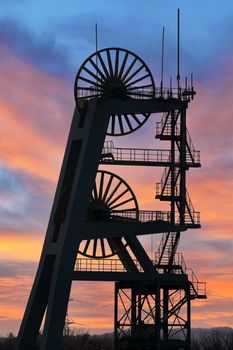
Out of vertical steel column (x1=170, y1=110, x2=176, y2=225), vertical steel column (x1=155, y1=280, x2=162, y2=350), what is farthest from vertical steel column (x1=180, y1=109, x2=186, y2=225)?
vertical steel column (x1=155, y1=280, x2=162, y2=350)

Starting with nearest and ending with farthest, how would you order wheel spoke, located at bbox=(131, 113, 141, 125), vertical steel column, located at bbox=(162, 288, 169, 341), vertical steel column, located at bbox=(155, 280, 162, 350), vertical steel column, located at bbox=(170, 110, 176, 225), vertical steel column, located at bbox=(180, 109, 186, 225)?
1. vertical steel column, located at bbox=(155, 280, 162, 350)
2. wheel spoke, located at bbox=(131, 113, 141, 125)
3. vertical steel column, located at bbox=(162, 288, 169, 341)
4. vertical steel column, located at bbox=(180, 109, 186, 225)
5. vertical steel column, located at bbox=(170, 110, 176, 225)

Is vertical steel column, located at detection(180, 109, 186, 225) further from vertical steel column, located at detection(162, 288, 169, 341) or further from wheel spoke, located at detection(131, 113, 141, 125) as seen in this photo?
vertical steel column, located at detection(162, 288, 169, 341)

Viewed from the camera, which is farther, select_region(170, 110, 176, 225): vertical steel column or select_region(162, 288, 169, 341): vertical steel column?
select_region(170, 110, 176, 225): vertical steel column

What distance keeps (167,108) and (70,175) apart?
8565 millimetres

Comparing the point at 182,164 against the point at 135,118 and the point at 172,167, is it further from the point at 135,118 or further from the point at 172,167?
the point at 135,118

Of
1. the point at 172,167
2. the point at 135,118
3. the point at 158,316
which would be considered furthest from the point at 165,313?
the point at 135,118

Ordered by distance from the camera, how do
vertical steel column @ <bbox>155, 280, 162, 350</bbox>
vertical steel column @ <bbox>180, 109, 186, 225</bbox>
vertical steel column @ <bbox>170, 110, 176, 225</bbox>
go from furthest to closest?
1. vertical steel column @ <bbox>170, 110, 176, 225</bbox>
2. vertical steel column @ <bbox>180, 109, 186, 225</bbox>
3. vertical steel column @ <bbox>155, 280, 162, 350</bbox>

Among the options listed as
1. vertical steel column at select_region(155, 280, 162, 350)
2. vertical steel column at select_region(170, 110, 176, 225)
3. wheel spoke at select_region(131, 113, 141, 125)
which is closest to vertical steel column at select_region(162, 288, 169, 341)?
vertical steel column at select_region(155, 280, 162, 350)

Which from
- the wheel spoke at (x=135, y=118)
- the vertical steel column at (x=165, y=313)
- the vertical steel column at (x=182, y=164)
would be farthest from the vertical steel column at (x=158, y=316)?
the wheel spoke at (x=135, y=118)

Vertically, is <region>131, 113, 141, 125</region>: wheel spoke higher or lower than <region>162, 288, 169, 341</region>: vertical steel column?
higher

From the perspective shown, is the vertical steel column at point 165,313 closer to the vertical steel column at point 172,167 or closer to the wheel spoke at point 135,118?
the vertical steel column at point 172,167

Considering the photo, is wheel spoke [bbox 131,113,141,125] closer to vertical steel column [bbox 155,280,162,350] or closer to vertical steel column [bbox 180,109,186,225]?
vertical steel column [bbox 180,109,186,225]

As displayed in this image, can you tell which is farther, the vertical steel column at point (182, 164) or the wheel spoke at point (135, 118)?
the vertical steel column at point (182, 164)

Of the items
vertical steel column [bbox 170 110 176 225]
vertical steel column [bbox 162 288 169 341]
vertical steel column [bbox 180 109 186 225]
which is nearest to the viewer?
vertical steel column [bbox 162 288 169 341]
